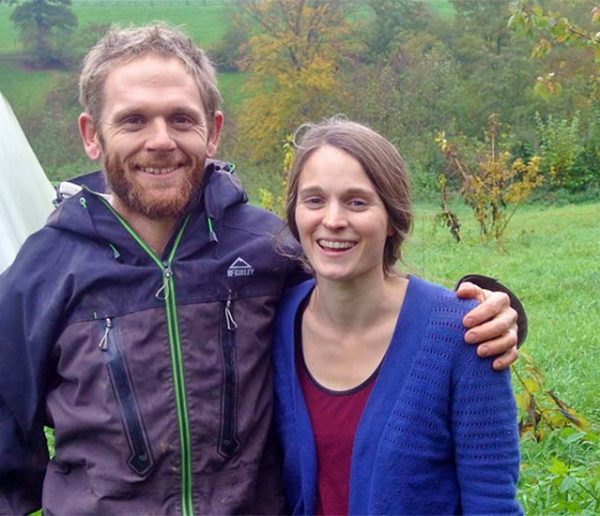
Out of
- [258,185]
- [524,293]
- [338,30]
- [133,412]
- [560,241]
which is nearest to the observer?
[133,412]

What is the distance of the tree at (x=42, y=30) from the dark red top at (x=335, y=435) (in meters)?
26.6

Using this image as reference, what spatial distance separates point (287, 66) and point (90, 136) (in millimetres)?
A: 26523

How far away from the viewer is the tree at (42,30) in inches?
1079

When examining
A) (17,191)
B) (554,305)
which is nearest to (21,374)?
(17,191)

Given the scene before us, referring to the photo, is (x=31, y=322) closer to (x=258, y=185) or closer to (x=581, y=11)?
(x=258, y=185)

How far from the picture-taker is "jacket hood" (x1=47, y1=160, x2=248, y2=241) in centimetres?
217

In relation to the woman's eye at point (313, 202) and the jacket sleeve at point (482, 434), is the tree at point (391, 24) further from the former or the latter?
the jacket sleeve at point (482, 434)

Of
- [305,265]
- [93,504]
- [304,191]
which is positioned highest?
[304,191]

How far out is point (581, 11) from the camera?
796 inches

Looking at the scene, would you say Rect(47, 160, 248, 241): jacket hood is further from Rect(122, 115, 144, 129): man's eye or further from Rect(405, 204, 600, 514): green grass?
Rect(405, 204, 600, 514): green grass

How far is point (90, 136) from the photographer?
7.54 feet

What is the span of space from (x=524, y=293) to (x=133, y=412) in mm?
7133

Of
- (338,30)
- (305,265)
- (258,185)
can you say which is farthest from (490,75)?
(305,265)

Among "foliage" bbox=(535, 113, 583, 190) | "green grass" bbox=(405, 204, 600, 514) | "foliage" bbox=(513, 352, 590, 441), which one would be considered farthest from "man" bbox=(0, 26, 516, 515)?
"foliage" bbox=(535, 113, 583, 190)
